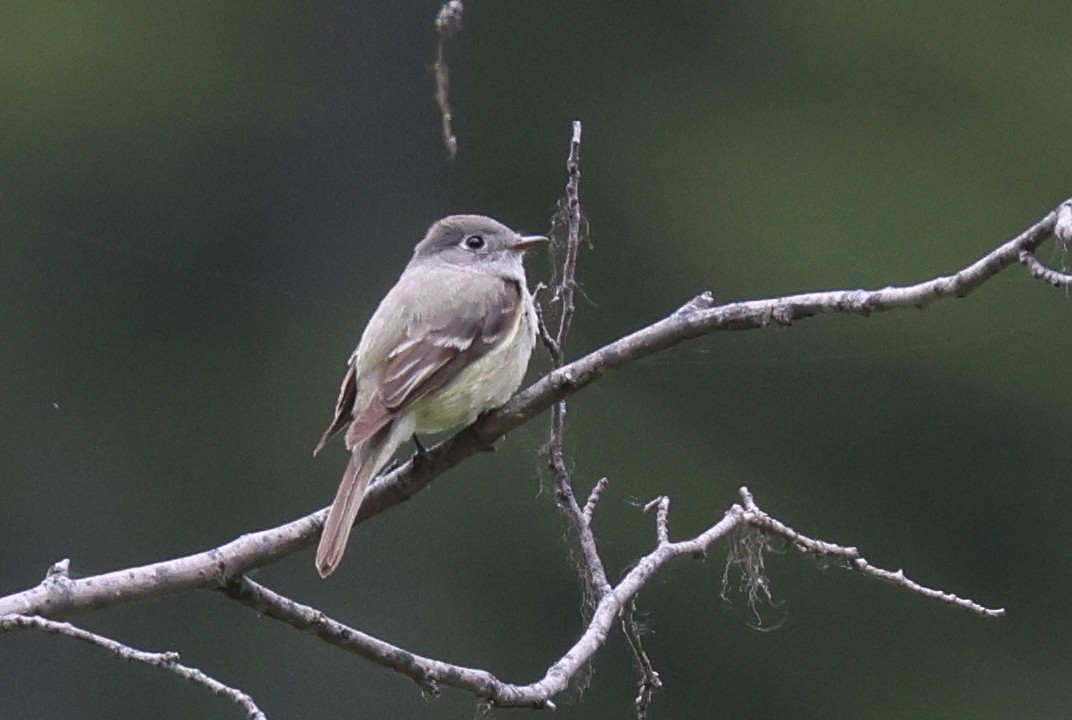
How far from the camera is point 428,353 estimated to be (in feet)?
16.0

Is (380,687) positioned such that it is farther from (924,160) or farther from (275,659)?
(924,160)

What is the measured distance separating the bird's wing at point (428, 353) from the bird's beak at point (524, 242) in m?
0.32

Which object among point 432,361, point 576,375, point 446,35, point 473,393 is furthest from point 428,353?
point 446,35

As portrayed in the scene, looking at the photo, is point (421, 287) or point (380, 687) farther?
point (380, 687)

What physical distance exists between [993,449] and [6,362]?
6.27 meters

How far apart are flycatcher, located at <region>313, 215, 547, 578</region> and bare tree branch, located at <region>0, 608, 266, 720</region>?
42.6 inches

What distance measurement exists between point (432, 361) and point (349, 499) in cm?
79

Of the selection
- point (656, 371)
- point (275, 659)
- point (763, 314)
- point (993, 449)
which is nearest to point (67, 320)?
point (275, 659)

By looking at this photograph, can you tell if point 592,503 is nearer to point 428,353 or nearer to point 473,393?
point 473,393

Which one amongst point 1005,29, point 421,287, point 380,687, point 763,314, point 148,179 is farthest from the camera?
point 148,179

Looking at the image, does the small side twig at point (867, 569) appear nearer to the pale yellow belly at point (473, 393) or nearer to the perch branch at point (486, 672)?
the perch branch at point (486, 672)

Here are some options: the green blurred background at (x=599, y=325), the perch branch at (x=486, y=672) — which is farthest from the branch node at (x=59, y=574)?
the green blurred background at (x=599, y=325)

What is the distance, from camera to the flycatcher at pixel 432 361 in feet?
15.1

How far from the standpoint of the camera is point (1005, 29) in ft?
41.1
